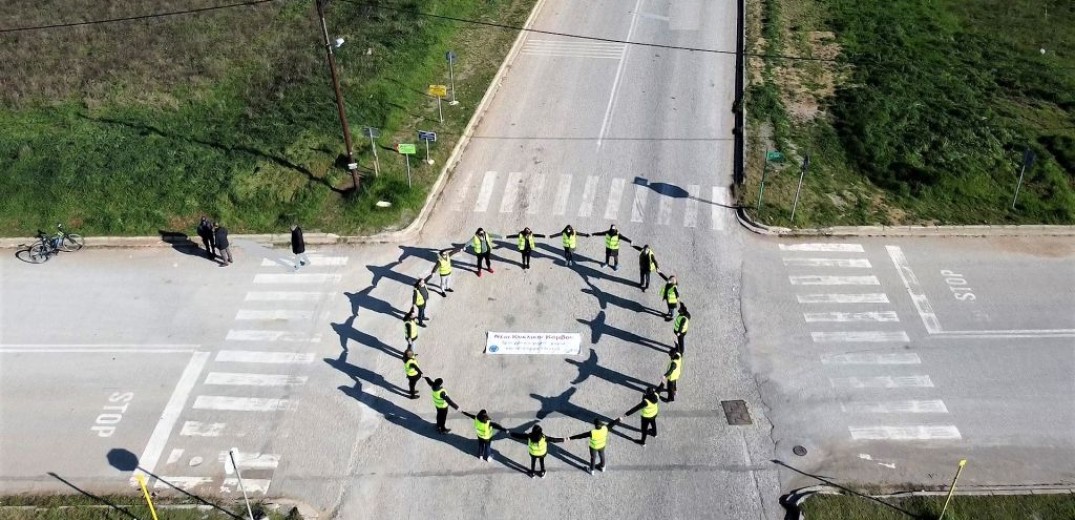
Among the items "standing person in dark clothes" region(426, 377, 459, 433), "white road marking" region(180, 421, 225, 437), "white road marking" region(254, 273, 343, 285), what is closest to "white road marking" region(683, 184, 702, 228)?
"standing person in dark clothes" region(426, 377, 459, 433)

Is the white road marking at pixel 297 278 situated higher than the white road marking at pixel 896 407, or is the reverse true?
the white road marking at pixel 297 278

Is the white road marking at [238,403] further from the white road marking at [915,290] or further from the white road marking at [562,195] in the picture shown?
the white road marking at [915,290]

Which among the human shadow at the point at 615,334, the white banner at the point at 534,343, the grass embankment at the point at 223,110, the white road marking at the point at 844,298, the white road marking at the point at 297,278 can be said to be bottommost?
the white road marking at the point at 844,298

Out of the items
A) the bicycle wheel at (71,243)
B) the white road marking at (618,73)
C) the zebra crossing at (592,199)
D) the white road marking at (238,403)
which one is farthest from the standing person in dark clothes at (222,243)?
the white road marking at (618,73)

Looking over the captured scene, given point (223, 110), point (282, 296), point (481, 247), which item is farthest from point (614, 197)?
point (223, 110)

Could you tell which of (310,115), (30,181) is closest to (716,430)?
(310,115)

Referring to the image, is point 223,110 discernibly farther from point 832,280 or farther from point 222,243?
point 832,280
